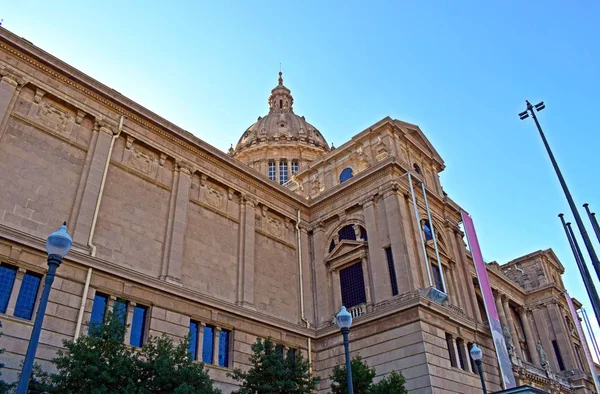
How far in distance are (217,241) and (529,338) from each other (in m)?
32.0

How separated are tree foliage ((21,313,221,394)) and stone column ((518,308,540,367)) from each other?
3611 cm

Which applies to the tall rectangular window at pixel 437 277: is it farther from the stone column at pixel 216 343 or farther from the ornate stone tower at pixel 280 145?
the ornate stone tower at pixel 280 145

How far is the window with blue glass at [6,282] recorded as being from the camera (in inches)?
696

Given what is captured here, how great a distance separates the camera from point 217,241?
1044 inches

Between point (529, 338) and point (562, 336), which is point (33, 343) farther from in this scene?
point (562, 336)

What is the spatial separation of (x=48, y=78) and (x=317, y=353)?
62.4 feet

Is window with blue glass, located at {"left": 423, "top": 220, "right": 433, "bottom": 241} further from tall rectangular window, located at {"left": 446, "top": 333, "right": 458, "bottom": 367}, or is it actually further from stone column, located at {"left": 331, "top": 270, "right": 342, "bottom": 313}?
tall rectangular window, located at {"left": 446, "top": 333, "right": 458, "bottom": 367}

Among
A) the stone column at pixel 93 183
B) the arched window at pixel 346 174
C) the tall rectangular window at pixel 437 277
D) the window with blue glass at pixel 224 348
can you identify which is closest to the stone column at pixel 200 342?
the window with blue glass at pixel 224 348

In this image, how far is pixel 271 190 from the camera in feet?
101

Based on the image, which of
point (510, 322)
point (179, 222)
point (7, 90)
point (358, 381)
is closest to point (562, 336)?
point (510, 322)

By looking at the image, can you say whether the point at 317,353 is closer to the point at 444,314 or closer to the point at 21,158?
the point at 444,314

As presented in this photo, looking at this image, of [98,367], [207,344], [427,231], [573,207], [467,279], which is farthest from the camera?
[467,279]

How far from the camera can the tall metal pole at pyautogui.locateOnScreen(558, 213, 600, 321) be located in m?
17.9

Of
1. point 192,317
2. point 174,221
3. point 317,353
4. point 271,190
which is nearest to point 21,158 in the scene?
point 174,221
